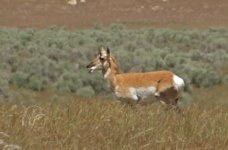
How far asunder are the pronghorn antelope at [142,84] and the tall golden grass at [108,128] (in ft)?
12.9

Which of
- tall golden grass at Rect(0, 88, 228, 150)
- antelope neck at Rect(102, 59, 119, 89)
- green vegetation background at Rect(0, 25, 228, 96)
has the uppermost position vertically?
tall golden grass at Rect(0, 88, 228, 150)

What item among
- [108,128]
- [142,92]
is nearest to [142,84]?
[142,92]

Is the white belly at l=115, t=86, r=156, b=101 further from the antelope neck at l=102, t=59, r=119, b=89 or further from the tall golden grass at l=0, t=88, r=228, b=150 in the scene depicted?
the tall golden grass at l=0, t=88, r=228, b=150

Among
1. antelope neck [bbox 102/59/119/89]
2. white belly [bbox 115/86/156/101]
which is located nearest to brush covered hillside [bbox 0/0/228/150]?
white belly [bbox 115/86/156/101]

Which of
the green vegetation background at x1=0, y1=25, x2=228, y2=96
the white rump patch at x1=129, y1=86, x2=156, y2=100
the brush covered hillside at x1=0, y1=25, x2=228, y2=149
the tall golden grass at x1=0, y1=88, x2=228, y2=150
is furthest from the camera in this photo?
the green vegetation background at x1=0, y1=25, x2=228, y2=96

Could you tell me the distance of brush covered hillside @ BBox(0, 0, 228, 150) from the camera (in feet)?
20.4

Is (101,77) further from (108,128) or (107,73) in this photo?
(108,128)

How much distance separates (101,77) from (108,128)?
1486 centimetres

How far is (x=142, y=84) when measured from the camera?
476 inches

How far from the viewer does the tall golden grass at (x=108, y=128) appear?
589 centimetres

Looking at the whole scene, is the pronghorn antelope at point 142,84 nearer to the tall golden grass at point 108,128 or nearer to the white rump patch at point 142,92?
the white rump patch at point 142,92

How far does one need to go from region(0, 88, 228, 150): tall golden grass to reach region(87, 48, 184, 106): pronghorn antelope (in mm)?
3932

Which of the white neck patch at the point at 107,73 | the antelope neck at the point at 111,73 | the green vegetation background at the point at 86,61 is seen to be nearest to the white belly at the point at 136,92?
the antelope neck at the point at 111,73

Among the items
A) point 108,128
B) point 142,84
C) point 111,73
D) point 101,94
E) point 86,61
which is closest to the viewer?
point 108,128
